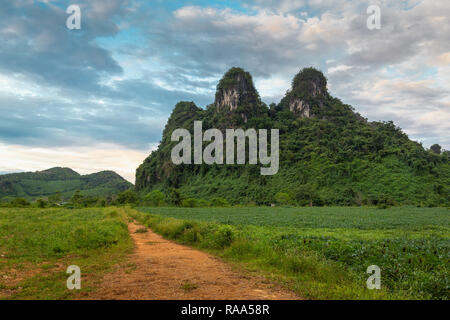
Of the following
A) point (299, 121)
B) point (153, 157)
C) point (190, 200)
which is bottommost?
point (190, 200)

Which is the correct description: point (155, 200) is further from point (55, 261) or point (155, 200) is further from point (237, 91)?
point (237, 91)

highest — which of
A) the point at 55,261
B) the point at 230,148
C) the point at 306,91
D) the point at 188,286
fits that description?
the point at 306,91

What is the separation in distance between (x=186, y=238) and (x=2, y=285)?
979cm

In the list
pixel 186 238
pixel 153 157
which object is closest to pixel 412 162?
pixel 186 238

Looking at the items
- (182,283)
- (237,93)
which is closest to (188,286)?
(182,283)

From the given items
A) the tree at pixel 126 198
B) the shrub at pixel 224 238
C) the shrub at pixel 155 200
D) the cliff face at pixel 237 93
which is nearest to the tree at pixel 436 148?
the cliff face at pixel 237 93

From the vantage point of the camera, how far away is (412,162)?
76625mm

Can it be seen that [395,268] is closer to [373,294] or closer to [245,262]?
[373,294]

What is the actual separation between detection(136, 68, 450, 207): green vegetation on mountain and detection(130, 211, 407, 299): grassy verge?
50.4 m

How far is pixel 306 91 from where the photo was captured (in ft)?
425

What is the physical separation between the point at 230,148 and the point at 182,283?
104m

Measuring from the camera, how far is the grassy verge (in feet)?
20.9

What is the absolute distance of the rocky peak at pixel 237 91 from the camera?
132 m
